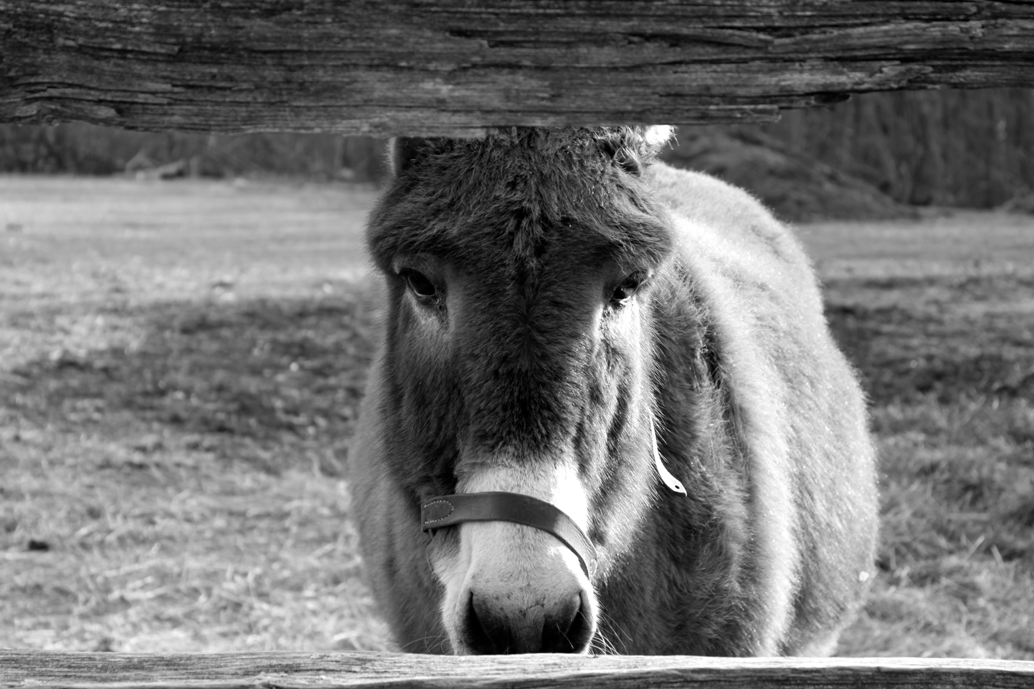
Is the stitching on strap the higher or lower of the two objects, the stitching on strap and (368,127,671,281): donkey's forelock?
the lower

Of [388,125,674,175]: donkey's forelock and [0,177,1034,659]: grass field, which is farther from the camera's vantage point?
[0,177,1034,659]: grass field

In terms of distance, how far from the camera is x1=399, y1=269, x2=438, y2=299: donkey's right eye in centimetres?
246

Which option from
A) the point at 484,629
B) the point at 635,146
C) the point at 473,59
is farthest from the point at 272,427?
the point at 473,59

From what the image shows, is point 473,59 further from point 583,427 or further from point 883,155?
point 883,155

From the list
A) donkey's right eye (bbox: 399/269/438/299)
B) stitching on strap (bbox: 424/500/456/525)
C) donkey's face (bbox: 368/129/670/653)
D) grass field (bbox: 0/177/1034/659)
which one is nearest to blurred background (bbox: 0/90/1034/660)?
grass field (bbox: 0/177/1034/659)

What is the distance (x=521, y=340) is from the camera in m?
2.23

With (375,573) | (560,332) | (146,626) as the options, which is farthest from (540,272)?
(146,626)

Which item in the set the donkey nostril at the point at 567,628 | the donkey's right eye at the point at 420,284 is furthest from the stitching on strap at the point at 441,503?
the donkey's right eye at the point at 420,284

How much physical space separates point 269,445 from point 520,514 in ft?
15.1

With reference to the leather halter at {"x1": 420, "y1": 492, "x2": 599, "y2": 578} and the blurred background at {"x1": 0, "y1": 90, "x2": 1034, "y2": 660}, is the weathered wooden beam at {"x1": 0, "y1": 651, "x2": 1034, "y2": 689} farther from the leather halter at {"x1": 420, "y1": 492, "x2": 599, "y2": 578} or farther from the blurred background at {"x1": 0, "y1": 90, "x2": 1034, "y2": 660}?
the blurred background at {"x1": 0, "y1": 90, "x2": 1034, "y2": 660}

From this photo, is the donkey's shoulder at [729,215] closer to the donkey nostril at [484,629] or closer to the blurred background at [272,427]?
the blurred background at [272,427]

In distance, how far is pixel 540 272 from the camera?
7.44ft

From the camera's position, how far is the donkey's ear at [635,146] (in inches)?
97.9

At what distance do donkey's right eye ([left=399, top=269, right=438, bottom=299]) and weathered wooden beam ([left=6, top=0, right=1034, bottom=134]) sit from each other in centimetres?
67
